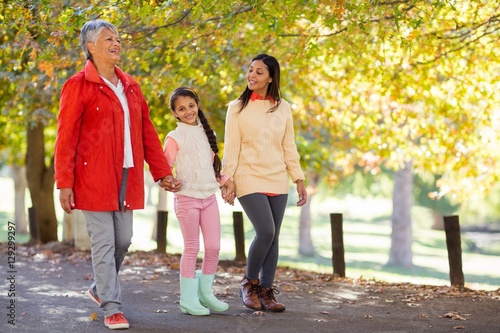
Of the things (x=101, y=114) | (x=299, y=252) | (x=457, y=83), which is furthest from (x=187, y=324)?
(x=299, y=252)

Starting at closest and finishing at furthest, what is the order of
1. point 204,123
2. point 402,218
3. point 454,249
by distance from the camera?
point 204,123, point 454,249, point 402,218

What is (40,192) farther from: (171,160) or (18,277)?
(171,160)

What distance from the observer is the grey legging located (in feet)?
23.9

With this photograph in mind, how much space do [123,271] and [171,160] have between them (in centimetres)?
524

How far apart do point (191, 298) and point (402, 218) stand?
22042 mm

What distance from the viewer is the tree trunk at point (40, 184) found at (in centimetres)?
1786

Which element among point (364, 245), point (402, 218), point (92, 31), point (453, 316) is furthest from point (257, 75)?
point (364, 245)

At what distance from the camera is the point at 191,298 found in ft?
23.6

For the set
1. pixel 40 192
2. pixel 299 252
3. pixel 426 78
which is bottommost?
pixel 299 252

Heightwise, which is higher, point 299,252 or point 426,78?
point 426,78

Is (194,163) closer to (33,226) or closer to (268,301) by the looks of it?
(268,301)

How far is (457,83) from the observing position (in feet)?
46.4

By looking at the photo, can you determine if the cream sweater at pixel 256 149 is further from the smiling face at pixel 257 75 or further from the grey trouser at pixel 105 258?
the grey trouser at pixel 105 258

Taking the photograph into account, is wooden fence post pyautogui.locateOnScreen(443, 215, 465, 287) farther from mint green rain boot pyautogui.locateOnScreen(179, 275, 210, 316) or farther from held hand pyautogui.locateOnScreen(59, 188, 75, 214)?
held hand pyautogui.locateOnScreen(59, 188, 75, 214)
